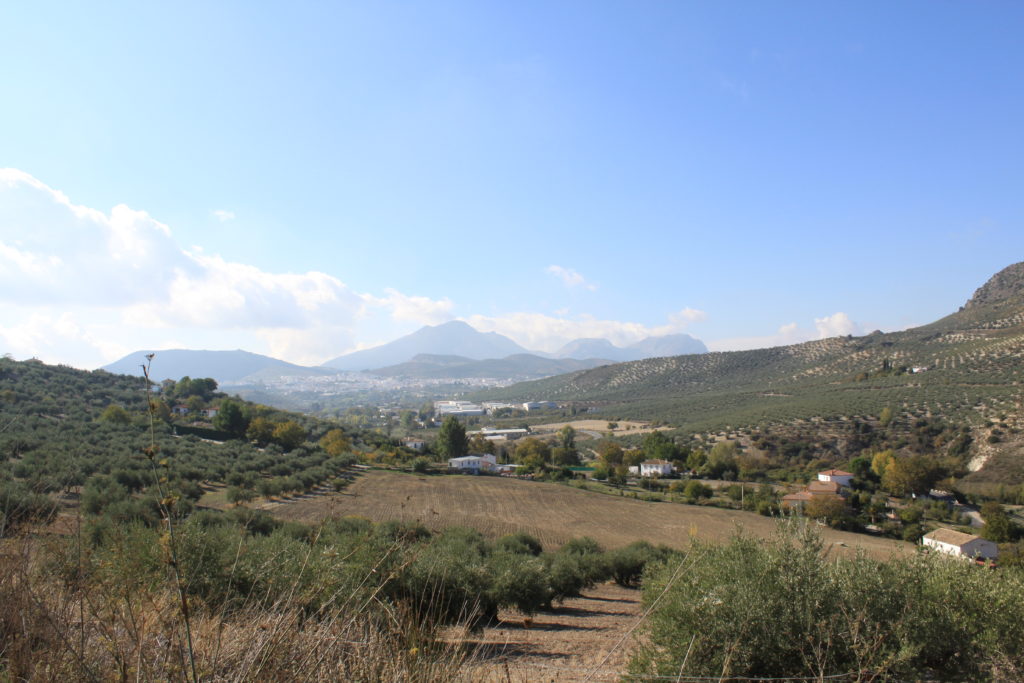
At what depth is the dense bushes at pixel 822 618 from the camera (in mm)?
5953

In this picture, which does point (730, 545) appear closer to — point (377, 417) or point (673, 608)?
point (673, 608)

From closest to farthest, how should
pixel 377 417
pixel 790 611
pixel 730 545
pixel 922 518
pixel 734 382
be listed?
pixel 790 611, pixel 730 545, pixel 922 518, pixel 734 382, pixel 377 417

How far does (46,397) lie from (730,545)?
49466 millimetres

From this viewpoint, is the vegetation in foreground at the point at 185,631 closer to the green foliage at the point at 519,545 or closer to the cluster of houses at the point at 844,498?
the green foliage at the point at 519,545

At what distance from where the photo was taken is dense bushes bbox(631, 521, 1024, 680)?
234 inches

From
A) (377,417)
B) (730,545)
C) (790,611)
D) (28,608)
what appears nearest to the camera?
(28,608)

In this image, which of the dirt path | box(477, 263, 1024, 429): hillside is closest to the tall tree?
box(477, 263, 1024, 429): hillside

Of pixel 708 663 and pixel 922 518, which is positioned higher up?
pixel 708 663

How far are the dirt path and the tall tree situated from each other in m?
42.9

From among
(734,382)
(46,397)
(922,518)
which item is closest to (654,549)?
(922,518)

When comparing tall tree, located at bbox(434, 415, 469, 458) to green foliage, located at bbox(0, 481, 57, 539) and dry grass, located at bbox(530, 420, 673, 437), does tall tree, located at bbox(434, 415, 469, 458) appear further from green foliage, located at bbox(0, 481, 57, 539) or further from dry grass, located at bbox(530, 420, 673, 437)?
green foliage, located at bbox(0, 481, 57, 539)

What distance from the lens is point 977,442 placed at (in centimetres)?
4278

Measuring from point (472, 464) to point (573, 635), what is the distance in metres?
45.8

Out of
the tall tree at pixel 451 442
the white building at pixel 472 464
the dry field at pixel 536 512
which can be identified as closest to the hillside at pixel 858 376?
the white building at pixel 472 464
